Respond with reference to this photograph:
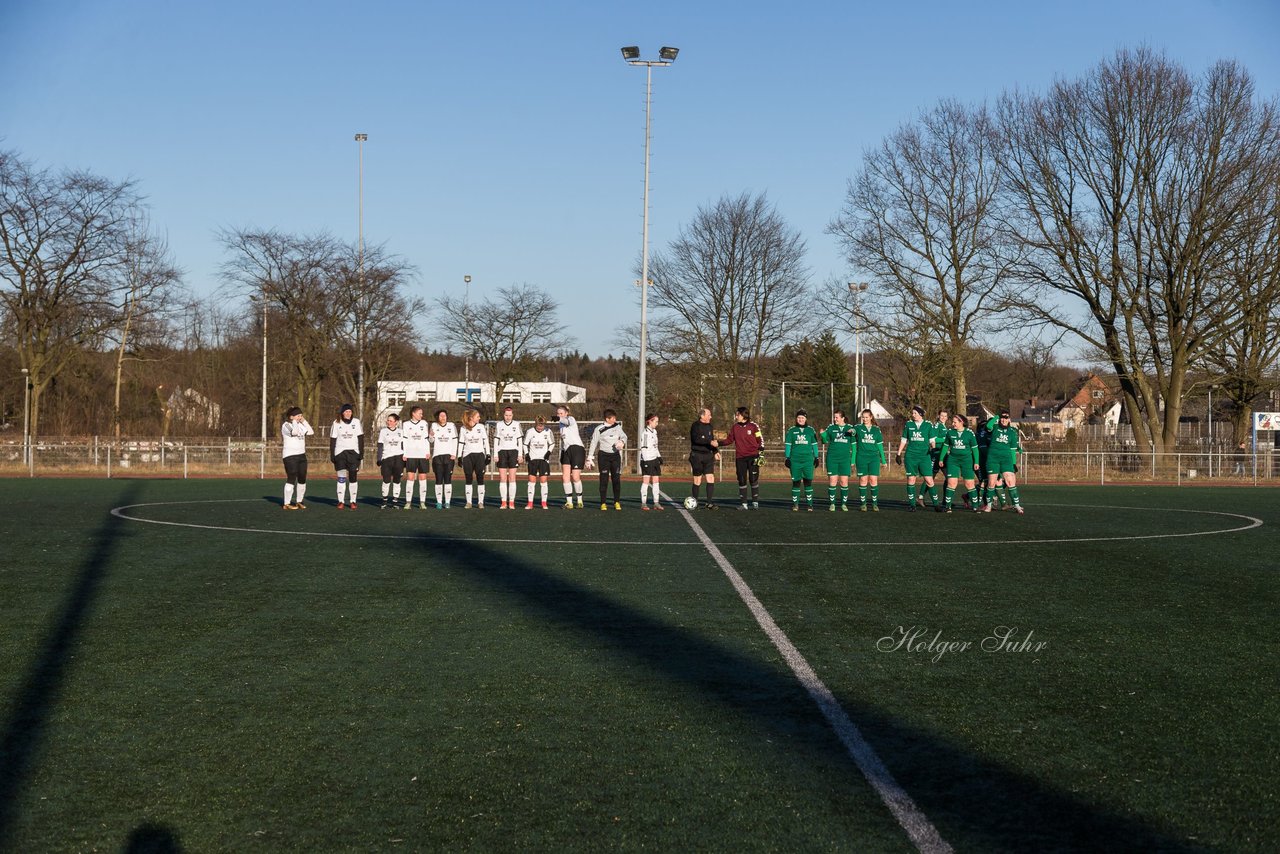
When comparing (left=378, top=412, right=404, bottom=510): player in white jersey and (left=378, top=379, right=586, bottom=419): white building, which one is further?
(left=378, top=379, right=586, bottom=419): white building

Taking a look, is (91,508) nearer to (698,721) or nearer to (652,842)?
(698,721)

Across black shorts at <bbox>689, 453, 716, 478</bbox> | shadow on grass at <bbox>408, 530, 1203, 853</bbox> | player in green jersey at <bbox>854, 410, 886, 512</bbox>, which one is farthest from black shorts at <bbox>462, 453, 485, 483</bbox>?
shadow on grass at <bbox>408, 530, 1203, 853</bbox>

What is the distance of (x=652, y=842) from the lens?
438 cm

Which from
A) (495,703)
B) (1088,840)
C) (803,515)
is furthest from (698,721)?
(803,515)

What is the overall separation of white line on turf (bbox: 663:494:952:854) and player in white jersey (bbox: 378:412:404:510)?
13071 millimetres

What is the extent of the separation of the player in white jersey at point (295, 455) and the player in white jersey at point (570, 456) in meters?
4.51

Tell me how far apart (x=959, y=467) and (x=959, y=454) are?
0.29 meters

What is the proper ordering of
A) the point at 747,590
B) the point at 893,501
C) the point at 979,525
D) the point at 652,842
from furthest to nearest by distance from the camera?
the point at 893,501, the point at 979,525, the point at 747,590, the point at 652,842

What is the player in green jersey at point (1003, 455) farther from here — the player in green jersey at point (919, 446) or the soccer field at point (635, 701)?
the soccer field at point (635, 701)

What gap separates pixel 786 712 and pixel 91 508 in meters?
18.1

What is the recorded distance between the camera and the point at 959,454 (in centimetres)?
2067

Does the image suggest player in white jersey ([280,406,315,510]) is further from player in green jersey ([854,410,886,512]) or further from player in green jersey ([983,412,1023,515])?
player in green jersey ([983,412,1023,515])

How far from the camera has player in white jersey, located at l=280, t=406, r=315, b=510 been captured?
67.1ft

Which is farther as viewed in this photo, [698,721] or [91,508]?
[91,508]
